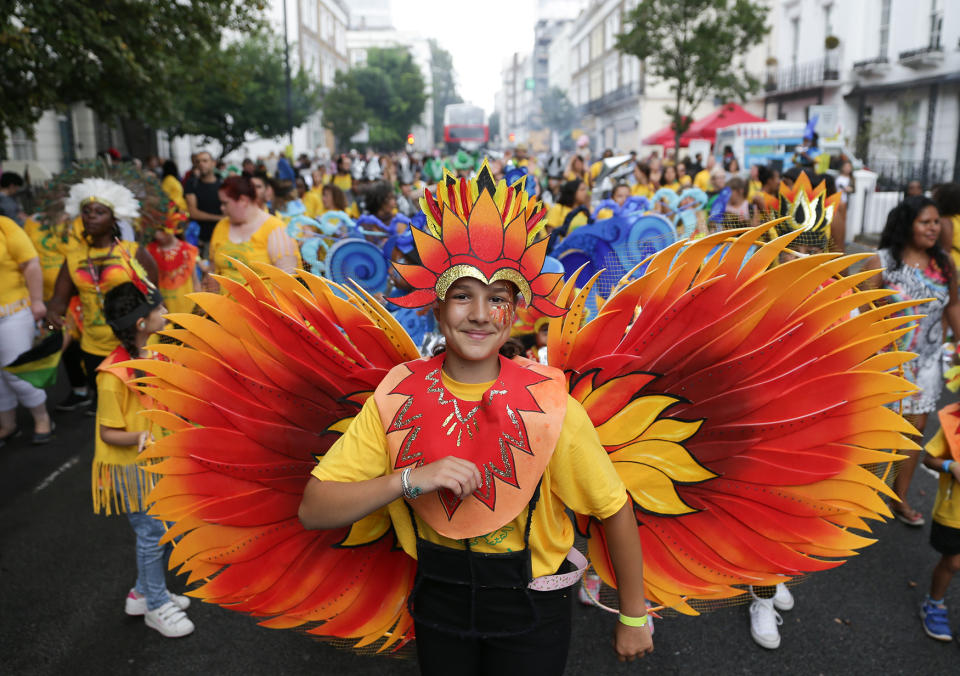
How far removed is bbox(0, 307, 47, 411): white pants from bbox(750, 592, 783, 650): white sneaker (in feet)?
16.8

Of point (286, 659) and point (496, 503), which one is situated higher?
point (496, 503)

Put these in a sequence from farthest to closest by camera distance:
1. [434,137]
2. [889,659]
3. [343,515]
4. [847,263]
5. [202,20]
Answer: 1. [434,137]
2. [202,20]
3. [889,659]
4. [847,263]
5. [343,515]

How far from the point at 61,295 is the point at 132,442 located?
2.14 meters

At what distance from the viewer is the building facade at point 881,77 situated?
2160cm

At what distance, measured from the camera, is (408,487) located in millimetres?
1703

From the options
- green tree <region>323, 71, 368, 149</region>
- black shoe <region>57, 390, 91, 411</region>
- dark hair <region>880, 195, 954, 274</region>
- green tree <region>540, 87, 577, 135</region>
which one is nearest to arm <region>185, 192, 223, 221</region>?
black shoe <region>57, 390, 91, 411</region>

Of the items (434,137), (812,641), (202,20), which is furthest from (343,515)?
(434,137)

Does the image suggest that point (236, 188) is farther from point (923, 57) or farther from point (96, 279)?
point (923, 57)

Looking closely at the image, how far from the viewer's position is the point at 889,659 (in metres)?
3.30

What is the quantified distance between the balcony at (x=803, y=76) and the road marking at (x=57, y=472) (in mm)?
27890

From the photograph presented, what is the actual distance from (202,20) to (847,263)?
10336mm

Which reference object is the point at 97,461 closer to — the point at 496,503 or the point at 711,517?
the point at 496,503

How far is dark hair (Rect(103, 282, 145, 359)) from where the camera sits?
327cm

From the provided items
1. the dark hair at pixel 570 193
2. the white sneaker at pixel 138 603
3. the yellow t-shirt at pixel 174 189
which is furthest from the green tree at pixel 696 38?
the white sneaker at pixel 138 603
